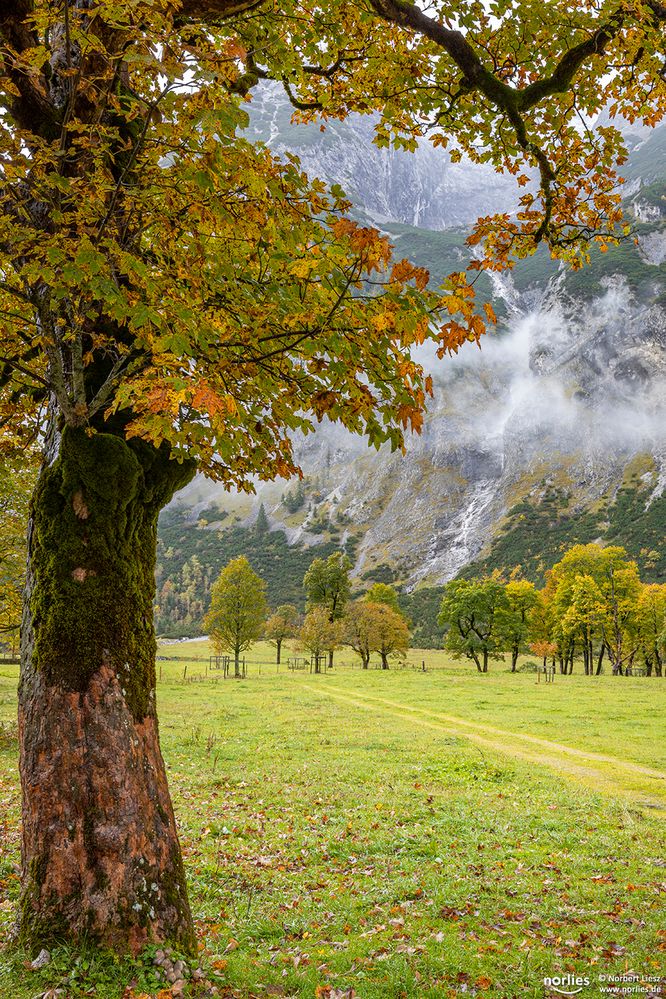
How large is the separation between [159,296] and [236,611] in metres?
52.0

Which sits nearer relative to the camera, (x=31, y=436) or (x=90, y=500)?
(x=90, y=500)

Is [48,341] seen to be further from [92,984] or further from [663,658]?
[663,658]

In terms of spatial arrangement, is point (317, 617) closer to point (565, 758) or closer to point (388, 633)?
point (388, 633)

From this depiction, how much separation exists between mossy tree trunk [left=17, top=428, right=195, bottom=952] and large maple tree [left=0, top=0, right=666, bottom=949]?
0.02 m

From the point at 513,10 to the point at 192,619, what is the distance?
568 feet

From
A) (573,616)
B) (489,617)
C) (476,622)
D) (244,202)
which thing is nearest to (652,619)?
(573,616)

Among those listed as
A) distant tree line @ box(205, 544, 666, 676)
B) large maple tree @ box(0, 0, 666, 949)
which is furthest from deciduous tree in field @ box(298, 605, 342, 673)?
large maple tree @ box(0, 0, 666, 949)

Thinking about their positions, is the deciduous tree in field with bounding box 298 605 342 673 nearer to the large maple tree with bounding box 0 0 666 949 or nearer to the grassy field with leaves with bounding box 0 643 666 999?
the grassy field with leaves with bounding box 0 643 666 999

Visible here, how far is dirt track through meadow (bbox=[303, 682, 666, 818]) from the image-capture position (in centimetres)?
1391

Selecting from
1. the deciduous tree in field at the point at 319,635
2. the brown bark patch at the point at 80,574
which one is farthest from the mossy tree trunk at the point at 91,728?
the deciduous tree in field at the point at 319,635

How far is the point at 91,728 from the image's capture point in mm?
4918

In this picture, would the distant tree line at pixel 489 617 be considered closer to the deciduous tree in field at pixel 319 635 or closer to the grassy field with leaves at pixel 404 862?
the deciduous tree in field at pixel 319 635

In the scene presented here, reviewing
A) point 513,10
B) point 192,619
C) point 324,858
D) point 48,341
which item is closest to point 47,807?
point 48,341

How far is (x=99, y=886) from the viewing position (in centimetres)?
478
